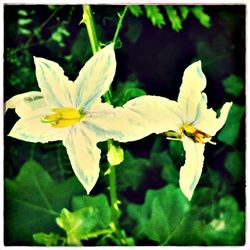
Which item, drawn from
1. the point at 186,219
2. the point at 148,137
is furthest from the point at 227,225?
the point at 148,137

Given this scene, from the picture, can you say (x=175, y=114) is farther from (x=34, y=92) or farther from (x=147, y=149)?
(x=34, y=92)

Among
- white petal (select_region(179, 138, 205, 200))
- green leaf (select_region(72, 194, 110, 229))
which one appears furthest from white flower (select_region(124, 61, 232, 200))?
green leaf (select_region(72, 194, 110, 229))

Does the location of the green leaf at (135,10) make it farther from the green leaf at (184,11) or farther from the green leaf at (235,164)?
the green leaf at (235,164)

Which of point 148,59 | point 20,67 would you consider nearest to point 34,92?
point 20,67

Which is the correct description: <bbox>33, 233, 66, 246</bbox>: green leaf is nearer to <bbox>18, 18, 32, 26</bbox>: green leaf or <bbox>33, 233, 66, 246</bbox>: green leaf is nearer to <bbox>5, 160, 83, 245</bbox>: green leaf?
<bbox>5, 160, 83, 245</bbox>: green leaf

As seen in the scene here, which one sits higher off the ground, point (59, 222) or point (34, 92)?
point (34, 92)

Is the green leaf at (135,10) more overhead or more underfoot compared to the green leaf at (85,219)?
more overhead

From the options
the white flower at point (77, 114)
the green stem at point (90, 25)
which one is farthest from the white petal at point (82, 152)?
the green stem at point (90, 25)
